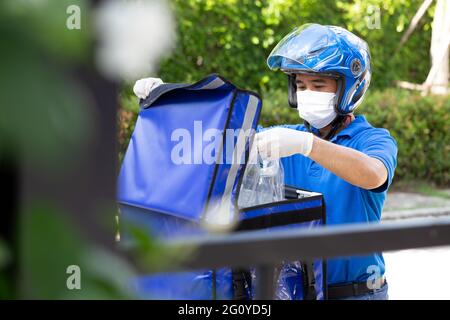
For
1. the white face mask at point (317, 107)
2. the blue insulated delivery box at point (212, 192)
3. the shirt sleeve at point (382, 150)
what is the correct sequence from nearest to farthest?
the blue insulated delivery box at point (212, 192)
the shirt sleeve at point (382, 150)
the white face mask at point (317, 107)

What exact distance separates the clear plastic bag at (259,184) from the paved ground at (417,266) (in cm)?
242

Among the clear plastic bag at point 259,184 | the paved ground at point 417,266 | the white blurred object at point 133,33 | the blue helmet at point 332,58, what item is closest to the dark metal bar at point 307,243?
the white blurred object at point 133,33

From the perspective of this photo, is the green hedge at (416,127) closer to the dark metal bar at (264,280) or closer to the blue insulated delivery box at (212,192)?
the blue insulated delivery box at (212,192)

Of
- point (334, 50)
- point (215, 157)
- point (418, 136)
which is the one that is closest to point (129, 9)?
point (215, 157)

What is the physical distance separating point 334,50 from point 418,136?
26.7ft

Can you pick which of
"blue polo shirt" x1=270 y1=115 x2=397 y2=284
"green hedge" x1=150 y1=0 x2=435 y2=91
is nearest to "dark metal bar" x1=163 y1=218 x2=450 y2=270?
"blue polo shirt" x1=270 y1=115 x2=397 y2=284

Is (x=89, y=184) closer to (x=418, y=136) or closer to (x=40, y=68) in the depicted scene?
(x=40, y=68)

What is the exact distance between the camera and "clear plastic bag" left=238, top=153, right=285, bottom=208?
2334 mm

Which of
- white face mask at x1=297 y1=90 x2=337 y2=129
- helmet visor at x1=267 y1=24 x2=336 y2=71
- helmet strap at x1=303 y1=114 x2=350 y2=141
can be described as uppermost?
helmet visor at x1=267 y1=24 x2=336 y2=71

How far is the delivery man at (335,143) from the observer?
2.40 meters

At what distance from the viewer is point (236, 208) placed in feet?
7.04

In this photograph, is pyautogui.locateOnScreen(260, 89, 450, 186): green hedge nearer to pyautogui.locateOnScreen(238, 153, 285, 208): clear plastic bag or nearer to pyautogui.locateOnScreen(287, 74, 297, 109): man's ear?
pyautogui.locateOnScreen(287, 74, 297, 109): man's ear

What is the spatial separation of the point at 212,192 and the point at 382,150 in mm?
663

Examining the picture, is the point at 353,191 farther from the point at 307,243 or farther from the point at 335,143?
the point at 307,243
